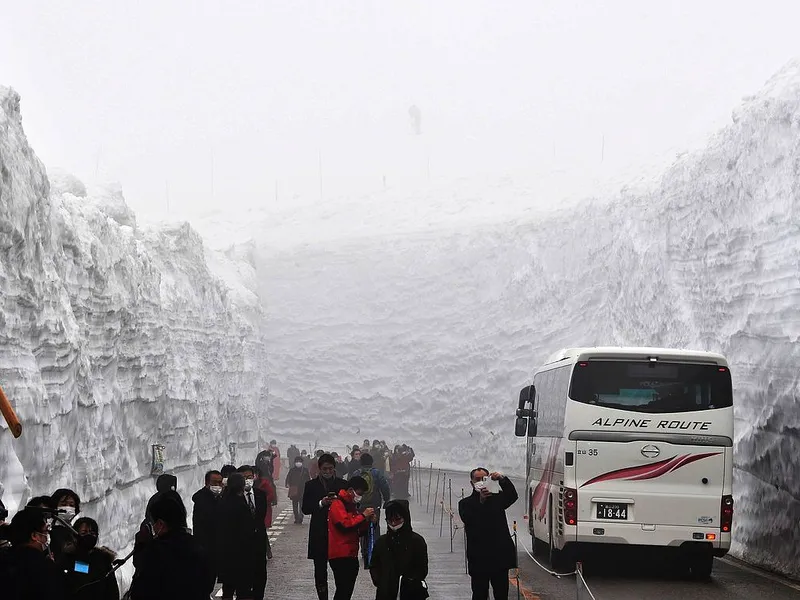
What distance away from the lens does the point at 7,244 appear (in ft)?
50.1

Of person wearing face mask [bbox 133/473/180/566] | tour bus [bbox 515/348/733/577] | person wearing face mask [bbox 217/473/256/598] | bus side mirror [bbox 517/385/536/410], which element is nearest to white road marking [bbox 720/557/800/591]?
tour bus [bbox 515/348/733/577]

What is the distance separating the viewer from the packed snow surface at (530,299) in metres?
22.2

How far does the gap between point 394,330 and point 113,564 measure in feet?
202

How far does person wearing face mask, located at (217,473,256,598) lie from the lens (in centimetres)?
1194

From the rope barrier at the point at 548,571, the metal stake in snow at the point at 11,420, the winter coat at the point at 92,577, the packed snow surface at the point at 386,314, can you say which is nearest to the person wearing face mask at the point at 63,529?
the winter coat at the point at 92,577

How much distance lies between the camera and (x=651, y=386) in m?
16.1

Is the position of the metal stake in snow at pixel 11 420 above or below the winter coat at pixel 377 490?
above

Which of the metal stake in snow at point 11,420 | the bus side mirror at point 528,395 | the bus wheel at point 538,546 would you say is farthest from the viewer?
the bus side mirror at point 528,395

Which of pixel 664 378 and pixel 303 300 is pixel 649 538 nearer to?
pixel 664 378

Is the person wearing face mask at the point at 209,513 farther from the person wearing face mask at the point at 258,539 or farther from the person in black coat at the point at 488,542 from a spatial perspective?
the person in black coat at the point at 488,542

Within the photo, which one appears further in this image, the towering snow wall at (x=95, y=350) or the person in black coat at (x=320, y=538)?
the towering snow wall at (x=95, y=350)

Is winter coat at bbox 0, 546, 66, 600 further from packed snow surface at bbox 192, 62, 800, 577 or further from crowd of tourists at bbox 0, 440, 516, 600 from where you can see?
packed snow surface at bbox 192, 62, 800, 577

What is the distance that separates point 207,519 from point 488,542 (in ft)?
10.2

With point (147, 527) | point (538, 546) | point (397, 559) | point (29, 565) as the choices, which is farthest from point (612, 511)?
point (29, 565)
